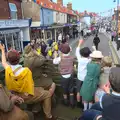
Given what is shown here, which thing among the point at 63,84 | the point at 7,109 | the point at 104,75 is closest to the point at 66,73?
the point at 63,84

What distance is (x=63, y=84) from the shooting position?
149 inches

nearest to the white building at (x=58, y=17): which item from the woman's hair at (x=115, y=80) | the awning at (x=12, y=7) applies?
the awning at (x=12, y=7)

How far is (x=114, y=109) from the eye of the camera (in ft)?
6.10

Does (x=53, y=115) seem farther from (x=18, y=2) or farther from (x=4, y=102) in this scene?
(x=18, y=2)

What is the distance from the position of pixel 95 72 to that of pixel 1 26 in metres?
13.6

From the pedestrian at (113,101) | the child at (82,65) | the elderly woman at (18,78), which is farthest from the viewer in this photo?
the child at (82,65)

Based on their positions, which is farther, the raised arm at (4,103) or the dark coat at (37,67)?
the dark coat at (37,67)

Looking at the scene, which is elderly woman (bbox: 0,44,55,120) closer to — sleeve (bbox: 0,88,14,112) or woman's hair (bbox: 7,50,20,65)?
woman's hair (bbox: 7,50,20,65)

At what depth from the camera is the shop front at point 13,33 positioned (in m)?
16.3

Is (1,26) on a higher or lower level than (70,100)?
higher

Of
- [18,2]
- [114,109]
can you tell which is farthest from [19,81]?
[18,2]

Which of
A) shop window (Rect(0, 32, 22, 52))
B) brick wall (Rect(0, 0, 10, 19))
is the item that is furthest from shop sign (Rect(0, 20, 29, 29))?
brick wall (Rect(0, 0, 10, 19))

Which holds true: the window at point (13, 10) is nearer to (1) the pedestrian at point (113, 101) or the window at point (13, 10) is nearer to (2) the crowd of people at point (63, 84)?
(2) the crowd of people at point (63, 84)

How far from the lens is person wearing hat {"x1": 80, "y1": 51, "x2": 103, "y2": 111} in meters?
3.21
